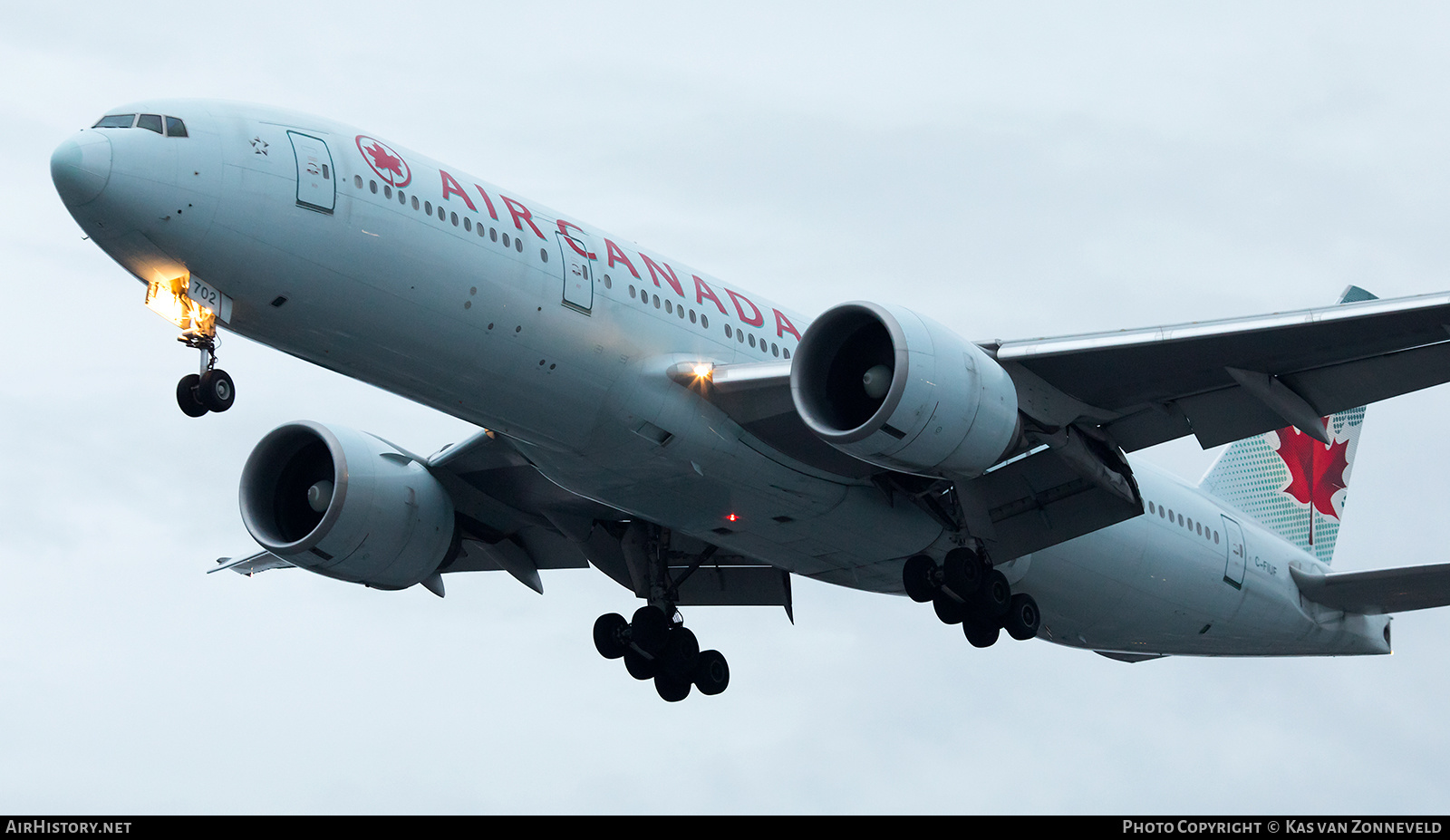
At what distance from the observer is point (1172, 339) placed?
19484mm

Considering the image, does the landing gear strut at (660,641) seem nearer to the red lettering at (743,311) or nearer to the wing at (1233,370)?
the red lettering at (743,311)

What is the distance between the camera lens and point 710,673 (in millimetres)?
25312

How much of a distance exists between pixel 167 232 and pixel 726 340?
7.24 m

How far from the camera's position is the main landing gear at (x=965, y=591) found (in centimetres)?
2173

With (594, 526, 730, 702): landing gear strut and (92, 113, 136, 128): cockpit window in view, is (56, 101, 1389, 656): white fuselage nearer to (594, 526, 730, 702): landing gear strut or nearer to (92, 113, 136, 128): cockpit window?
(92, 113, 136, 128): cockpit window

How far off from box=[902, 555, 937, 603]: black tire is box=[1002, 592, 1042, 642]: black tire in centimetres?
117

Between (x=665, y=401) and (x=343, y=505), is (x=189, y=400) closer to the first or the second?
(x=665, y=401)

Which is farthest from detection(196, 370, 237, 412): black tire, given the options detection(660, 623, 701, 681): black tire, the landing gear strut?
detection(660, 623, 701, 681): black tire

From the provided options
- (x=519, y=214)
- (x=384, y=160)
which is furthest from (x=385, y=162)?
(x=519, y=214)

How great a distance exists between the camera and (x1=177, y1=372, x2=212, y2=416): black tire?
17609 mm

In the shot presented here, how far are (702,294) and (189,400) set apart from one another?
6.80 metres

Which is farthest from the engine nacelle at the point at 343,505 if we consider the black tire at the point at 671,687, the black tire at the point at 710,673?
the black tire at the point at 710,673

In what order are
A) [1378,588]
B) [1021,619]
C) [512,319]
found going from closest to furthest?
[512,319] < [1021,619] < [1378,588]

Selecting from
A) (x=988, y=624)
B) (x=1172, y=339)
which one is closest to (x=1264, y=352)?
(x=1172, y=339)
